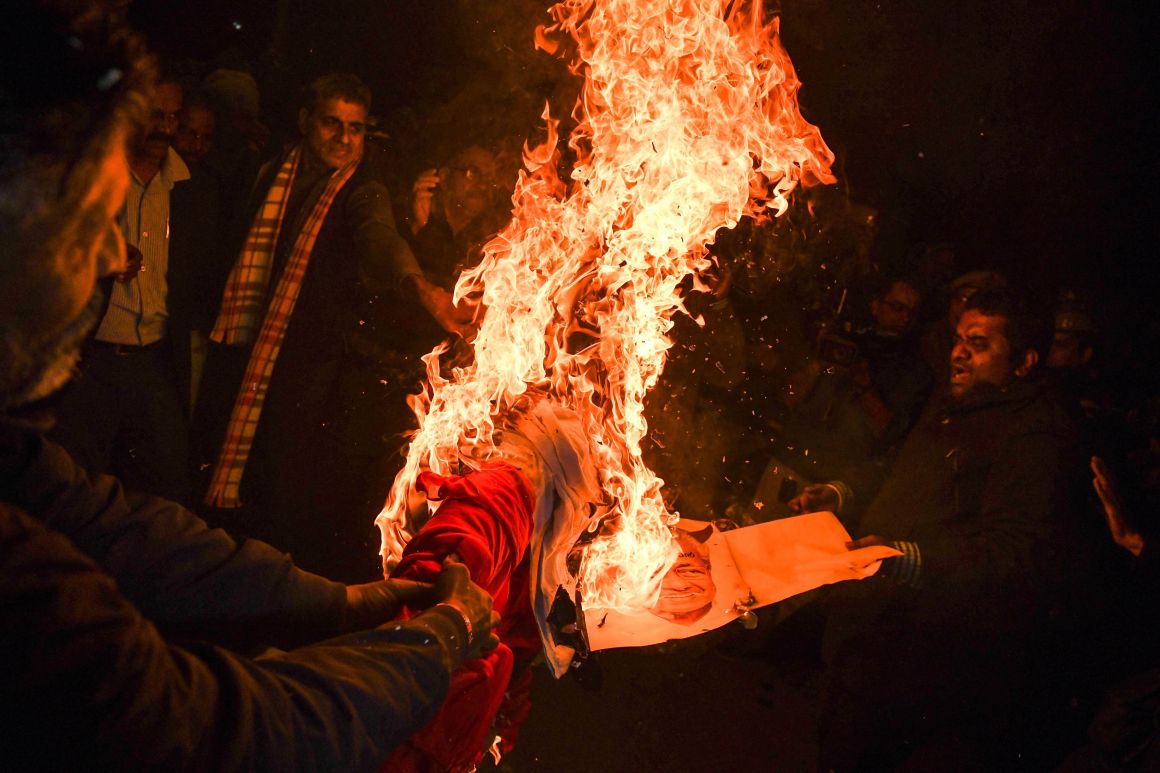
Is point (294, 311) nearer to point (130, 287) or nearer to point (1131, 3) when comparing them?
point (130, 287)

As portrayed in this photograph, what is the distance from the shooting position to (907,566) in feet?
11.9

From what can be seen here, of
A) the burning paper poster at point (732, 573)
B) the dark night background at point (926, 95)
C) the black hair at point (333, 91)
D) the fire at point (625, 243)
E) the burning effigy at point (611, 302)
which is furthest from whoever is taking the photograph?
the dark night background at point (926, 95)

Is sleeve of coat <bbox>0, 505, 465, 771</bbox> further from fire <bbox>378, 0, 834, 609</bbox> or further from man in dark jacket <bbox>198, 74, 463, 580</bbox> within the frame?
man in dark jacket <bbox>198, 74, 463, 580</bbox>

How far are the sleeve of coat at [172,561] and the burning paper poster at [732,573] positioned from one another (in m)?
1.21

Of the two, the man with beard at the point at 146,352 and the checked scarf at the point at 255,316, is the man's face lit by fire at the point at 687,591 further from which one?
the man with beard at the point at 146,352

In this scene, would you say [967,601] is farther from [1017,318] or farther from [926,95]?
[926,95]

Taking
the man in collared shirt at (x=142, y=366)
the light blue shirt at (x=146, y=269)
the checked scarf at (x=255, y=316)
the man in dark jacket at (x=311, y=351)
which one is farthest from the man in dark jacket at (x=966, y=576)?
the light blue shirt at (x=146, y=269)

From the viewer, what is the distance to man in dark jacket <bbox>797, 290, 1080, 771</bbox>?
3730 millimetres

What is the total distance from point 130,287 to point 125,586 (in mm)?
2635

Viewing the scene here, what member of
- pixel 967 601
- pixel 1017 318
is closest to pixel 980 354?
pixel 1017 318

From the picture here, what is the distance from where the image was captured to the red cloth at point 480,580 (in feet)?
6.40

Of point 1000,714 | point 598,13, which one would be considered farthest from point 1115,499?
point 598,13

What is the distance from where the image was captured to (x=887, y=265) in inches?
257

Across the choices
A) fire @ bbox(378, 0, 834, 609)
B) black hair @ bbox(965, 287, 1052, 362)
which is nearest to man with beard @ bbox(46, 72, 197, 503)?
fire @ bbox(378, 0, 834, 609)
